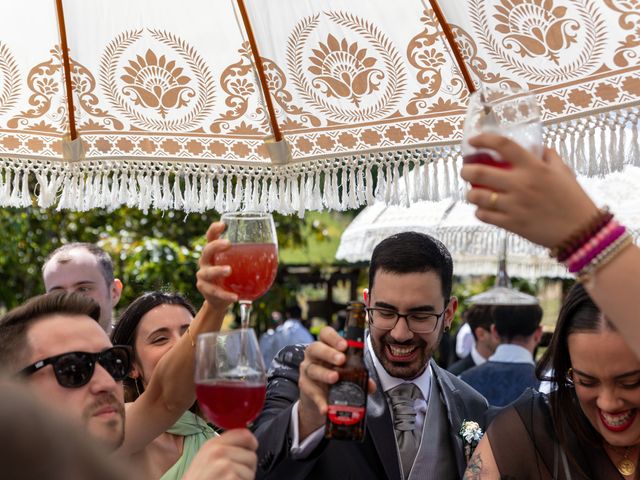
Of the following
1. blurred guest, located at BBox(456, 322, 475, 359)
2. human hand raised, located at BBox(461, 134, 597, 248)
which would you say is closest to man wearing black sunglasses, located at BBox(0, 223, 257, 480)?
human hand raised, located at BBox(461, 134, 597, 248)

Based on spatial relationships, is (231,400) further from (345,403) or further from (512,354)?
(512,354)

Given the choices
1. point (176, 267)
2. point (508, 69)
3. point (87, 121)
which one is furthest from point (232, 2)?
point (176, 267)

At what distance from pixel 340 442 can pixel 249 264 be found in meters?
0.99

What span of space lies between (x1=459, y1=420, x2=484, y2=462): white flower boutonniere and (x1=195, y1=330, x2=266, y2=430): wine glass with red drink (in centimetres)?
136

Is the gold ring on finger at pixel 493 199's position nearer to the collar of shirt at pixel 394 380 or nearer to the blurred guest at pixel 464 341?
the collar of shirt at pixel 394 380

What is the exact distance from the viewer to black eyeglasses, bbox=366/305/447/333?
3629 mm

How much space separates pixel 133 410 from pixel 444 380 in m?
1.26

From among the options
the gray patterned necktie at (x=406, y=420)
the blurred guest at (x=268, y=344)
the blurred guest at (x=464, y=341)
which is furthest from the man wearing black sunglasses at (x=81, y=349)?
the blurred guest at (x=268, y=344)

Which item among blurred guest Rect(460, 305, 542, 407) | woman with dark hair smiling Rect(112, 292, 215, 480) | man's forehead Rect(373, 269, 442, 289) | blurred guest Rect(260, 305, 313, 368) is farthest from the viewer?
blurred guest Rect(260, 305, 313, 368)

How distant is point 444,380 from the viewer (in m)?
3.75

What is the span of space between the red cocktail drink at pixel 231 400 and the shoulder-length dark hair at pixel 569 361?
1.20 metres

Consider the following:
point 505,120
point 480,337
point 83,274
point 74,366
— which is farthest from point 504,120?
point 480,337

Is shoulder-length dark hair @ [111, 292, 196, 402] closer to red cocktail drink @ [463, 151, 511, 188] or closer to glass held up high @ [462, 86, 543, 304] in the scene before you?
glass held up high @ [462, 86, 543, 304]

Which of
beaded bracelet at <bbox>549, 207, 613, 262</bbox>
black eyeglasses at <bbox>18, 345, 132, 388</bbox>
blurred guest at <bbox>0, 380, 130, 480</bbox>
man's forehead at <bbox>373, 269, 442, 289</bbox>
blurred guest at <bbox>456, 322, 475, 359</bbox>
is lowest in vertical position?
blurred guest at <bbox>456, 322, 475, 359</bbox>
